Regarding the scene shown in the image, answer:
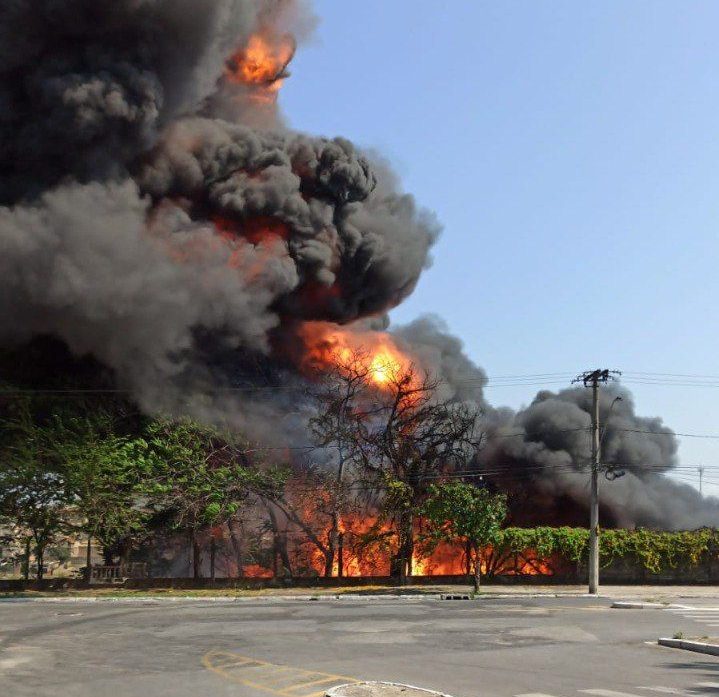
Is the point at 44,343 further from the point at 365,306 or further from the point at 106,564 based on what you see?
the point at 365,306

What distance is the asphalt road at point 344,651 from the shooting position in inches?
519

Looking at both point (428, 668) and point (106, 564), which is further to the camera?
point (106, 564)

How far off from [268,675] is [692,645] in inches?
350

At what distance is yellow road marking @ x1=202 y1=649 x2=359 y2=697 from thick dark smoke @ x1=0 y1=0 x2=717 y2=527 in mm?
28622

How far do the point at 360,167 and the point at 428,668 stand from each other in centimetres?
3959

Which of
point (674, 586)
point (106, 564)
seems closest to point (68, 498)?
point (106, 564)

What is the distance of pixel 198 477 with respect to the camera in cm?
4156

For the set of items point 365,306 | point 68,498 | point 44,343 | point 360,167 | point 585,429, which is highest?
point 360,167

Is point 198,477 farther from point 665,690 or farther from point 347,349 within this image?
point 665,690

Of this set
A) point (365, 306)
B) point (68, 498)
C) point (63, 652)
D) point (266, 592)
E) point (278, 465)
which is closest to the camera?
point (63, 652)

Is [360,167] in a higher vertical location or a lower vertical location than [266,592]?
higher

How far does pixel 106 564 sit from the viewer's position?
4081cm

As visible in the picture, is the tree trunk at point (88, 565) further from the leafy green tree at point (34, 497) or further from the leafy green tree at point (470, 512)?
the leafy green tree at point (470, 512)

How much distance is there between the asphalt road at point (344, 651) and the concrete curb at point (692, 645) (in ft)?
1.22
